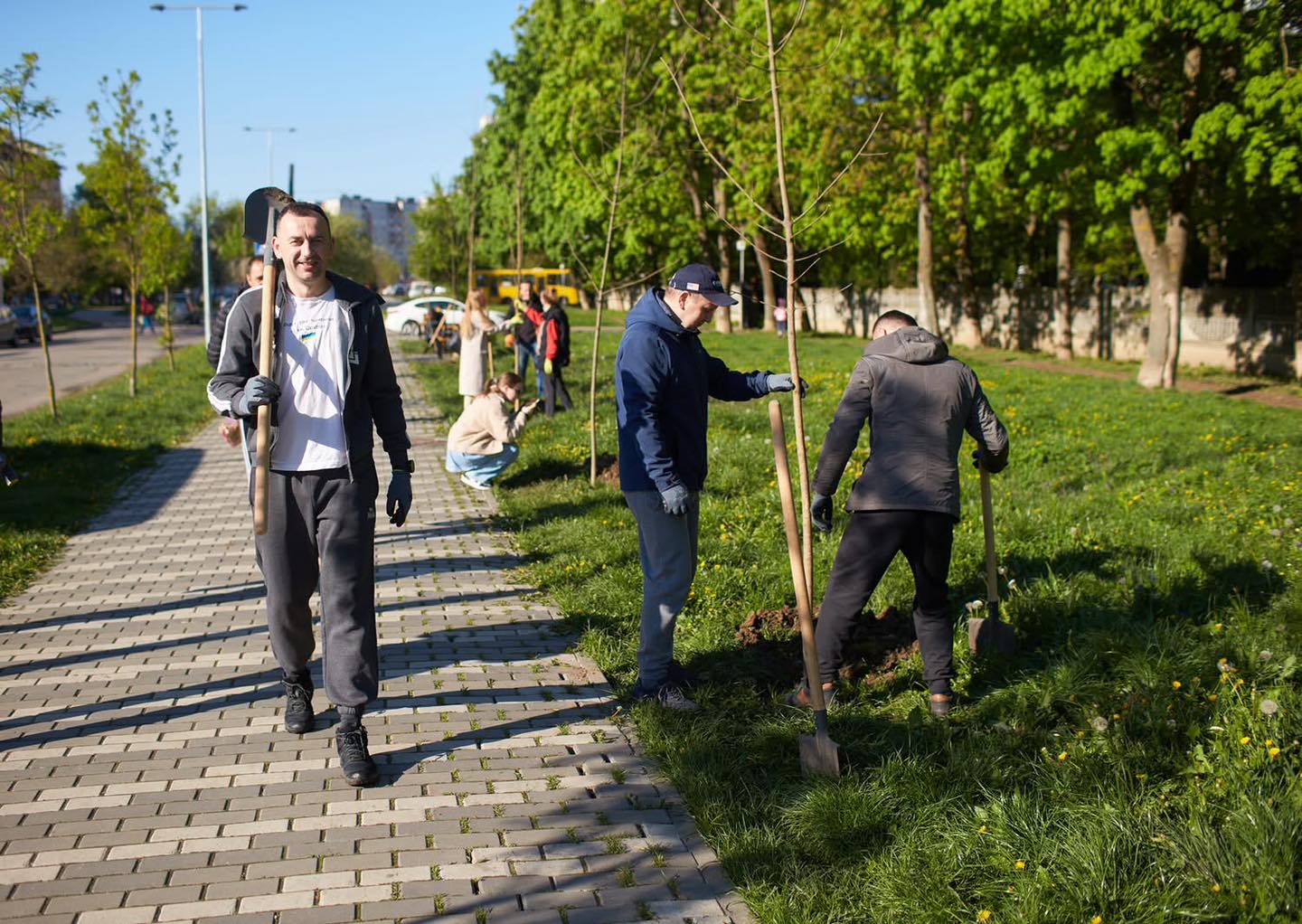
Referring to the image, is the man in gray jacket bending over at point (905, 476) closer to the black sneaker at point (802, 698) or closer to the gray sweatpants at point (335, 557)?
the black sneaker at point (802, 698)

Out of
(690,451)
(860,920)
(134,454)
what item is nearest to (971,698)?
(690,451)

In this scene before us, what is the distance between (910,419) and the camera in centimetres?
502

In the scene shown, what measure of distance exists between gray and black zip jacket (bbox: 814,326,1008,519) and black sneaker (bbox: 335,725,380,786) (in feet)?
7.11

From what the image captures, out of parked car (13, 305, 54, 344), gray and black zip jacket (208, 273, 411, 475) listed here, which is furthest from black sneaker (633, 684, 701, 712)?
parked car (13, 305, 54, 344)

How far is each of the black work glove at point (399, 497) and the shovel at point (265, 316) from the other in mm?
467

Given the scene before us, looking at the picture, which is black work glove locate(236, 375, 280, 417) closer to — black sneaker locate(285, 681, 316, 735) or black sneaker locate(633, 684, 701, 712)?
black sneaker locate(285, 681, 316, 735)

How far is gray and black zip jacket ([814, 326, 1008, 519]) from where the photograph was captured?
4992mm

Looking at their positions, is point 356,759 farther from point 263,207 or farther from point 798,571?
point 263,207

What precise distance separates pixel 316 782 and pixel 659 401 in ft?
6.54

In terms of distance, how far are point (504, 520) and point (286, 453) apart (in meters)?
5.59

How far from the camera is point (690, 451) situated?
5.16 meters

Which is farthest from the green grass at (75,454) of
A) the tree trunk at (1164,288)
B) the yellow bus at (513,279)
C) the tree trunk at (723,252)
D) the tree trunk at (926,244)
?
the yellow bus at (513,279)

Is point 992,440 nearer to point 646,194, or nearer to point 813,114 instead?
point 813,114

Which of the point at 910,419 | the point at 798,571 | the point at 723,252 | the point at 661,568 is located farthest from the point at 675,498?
the point at 723,252
